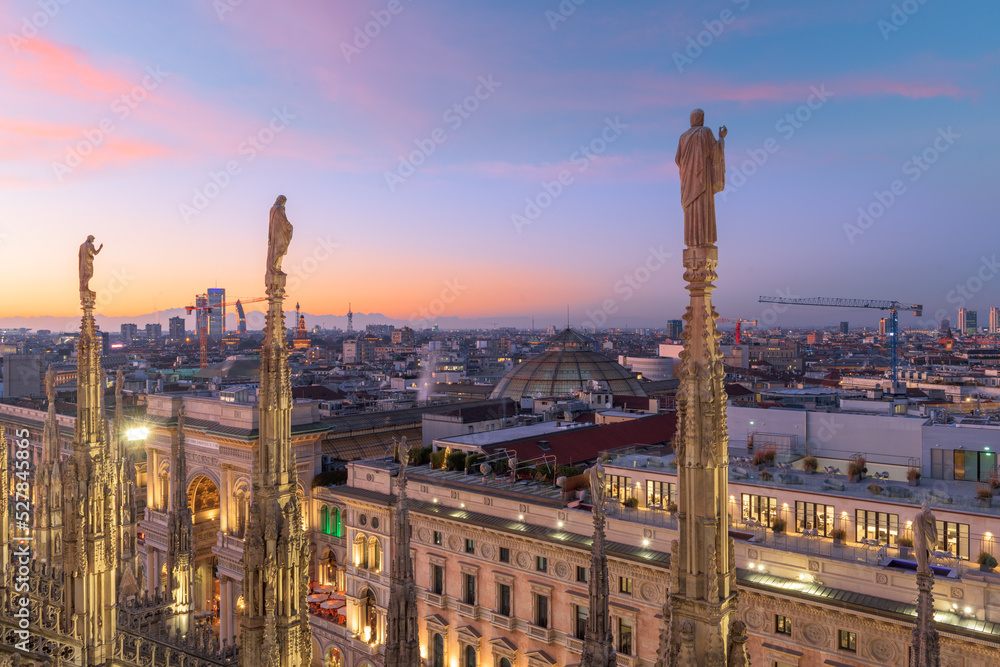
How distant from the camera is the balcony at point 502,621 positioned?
3195cm

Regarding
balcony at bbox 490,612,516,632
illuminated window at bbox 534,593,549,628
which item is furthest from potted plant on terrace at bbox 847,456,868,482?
balcony at bbox 490,612,516,632

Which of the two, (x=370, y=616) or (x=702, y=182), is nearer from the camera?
(x=702, y=182)

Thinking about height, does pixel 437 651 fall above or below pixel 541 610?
below

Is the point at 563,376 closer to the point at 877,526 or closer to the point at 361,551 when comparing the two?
the point at 361,551

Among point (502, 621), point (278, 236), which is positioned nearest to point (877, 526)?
point (502, 621)

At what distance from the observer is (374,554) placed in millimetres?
39000

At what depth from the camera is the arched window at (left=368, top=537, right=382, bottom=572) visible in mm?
38625

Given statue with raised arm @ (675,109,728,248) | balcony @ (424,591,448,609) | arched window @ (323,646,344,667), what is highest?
statue with raised arm @ (675,109,728,248)

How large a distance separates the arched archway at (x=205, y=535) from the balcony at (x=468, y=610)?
23.6 m

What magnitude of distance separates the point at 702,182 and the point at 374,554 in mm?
36245

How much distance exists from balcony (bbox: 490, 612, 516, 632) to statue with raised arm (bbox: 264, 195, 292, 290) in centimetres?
2586

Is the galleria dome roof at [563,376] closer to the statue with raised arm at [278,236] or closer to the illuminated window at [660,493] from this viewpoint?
the illuminated window at [660,493]

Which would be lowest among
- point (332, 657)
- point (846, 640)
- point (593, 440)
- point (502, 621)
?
point (332, 657)

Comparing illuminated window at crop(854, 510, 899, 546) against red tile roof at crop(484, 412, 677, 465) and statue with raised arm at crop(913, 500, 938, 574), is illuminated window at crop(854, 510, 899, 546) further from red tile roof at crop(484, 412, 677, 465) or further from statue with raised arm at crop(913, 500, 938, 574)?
red tile roof at crop(484, 412, 677, 465)
